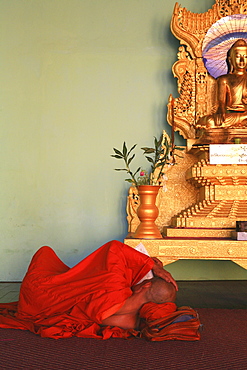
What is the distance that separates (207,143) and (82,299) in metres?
1.95

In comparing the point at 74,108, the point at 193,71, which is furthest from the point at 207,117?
the point at 74,108

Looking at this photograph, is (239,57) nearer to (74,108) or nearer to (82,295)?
(74,108)

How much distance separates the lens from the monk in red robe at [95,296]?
2.16 m

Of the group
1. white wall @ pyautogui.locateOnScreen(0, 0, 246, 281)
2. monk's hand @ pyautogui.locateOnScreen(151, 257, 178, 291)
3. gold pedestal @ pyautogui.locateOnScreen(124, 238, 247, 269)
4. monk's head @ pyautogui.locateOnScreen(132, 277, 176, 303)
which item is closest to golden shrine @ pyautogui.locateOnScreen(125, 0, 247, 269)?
white wall @ pyautogui.locateOnScreen(0, 0, 246, 281)

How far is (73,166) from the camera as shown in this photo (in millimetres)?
4078

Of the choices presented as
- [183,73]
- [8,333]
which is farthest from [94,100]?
[8,333]

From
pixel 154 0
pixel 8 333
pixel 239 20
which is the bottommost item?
pixel 8 333

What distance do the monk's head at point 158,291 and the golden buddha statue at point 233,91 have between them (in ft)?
6.17

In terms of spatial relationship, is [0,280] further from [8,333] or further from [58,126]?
[8,333]

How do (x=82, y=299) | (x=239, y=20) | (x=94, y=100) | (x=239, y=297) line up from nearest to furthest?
(x=82, y=299)
(x=239, y=297)
(x=239, y=20)
(x=94, y=100)

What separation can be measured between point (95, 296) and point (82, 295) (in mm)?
79

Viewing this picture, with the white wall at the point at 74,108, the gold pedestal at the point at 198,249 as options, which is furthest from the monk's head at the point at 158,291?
the white wall at the point at 74,108

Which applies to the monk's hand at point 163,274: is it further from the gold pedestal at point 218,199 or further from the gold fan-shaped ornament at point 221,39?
the gold fan-shaped ornament at point 221,39

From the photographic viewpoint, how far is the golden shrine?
3.47 m
